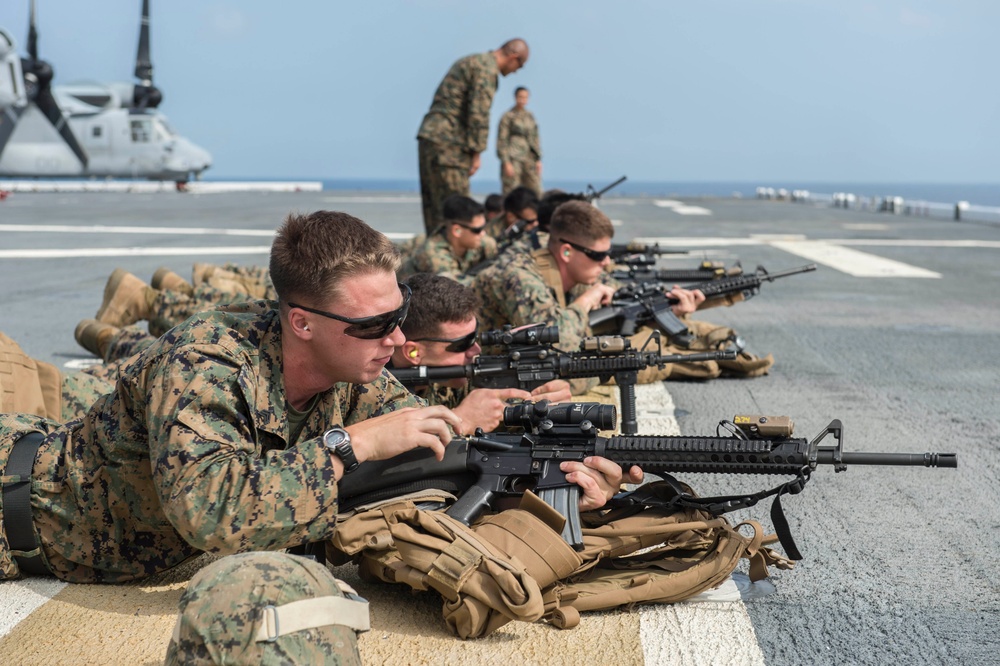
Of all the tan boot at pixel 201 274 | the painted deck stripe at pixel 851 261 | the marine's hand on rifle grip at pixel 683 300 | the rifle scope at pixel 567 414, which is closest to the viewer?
the rifle scope at pixel 567 414

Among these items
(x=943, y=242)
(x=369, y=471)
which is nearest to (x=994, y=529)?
(x=369, y=471)

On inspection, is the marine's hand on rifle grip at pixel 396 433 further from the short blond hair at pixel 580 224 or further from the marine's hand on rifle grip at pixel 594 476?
the short blond hair at pixel 580 224

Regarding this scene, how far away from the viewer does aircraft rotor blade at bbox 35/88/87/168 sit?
183 feet

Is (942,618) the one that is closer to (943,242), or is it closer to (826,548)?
(826,548)

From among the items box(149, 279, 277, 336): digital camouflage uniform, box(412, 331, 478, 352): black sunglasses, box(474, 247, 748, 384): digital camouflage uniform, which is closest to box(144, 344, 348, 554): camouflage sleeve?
box(412, 331, 478, 352): black sunglasses

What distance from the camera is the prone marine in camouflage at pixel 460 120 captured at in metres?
11.7

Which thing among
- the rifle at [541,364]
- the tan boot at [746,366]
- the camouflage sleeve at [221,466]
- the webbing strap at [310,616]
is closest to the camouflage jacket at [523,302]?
the rifle at [541,364]

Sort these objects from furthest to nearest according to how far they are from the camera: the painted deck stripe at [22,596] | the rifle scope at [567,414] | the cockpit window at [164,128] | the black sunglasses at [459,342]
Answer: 1. the cockpit window at [164,128]
2. the black sunglasses at [459,342]
3. the rifle scope at [567,414]
4. the painted deck stripe at [22,596]

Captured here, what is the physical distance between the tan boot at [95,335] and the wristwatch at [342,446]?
176 inches

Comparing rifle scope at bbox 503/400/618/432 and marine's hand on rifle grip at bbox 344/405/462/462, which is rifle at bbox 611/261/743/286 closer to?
rifle scope at bbox 503/400/618/432

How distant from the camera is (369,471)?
3273 millimetres

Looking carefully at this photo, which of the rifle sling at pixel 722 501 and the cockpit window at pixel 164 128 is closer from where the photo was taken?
the rifle sling at pixel 722 501

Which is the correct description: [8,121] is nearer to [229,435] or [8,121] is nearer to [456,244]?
[456,244]


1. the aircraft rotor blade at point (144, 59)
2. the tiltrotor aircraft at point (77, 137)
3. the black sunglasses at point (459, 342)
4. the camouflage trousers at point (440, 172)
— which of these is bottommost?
the black sunglasses at point (459, 342)
